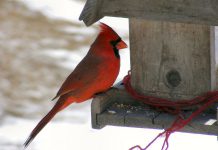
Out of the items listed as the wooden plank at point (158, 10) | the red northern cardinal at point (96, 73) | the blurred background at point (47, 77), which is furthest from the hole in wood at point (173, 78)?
the blurred background at point (47, 77)

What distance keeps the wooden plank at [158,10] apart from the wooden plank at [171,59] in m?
0.18

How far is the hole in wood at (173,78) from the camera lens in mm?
3783

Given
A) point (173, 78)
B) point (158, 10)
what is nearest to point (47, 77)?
point (173, 78)

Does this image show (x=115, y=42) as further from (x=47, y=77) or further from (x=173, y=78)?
(x=47, y=77)

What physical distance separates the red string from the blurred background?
2338 millimetres

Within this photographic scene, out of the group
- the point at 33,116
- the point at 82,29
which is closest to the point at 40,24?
the point at 82,29

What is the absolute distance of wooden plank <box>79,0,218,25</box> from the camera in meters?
3.40

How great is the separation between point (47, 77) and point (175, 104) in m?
4.09

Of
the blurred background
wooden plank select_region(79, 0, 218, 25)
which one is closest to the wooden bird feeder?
wooden plank select_region(79, 0, 218, 25)

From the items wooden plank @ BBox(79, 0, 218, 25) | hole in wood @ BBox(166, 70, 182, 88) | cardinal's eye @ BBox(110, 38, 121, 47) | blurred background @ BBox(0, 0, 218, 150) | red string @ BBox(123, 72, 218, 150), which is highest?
wooden plank @ BBox(79, 0, 218, 25)

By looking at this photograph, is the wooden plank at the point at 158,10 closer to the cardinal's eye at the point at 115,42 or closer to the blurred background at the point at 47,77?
the cardinal's eye at the point at 115,42

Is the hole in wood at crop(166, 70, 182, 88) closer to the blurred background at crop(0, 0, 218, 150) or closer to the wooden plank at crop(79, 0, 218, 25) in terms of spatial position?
the wooden plank at crop(79, 0, 218, 25)

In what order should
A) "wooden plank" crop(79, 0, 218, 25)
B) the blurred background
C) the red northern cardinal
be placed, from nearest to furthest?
1. "wooden plank" crop(79, 0, 218, 25)
2. the red northern cardinal
3. the blurred background

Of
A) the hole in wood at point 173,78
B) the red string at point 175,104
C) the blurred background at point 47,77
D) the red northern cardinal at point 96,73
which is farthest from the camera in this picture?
the blurred background at point 47,77
